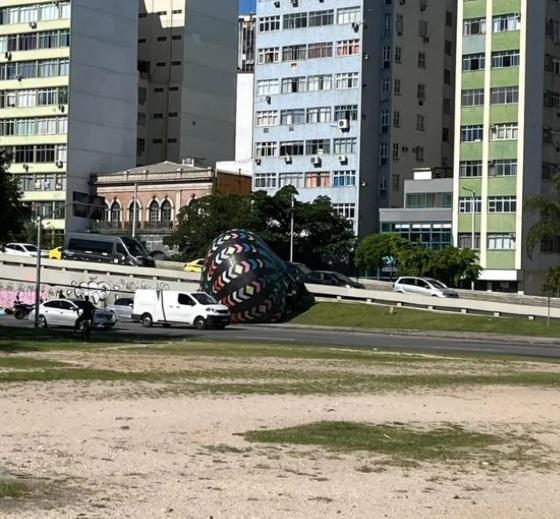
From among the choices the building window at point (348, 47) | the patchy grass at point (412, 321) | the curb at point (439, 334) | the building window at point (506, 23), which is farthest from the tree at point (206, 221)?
the curb at point (439, 334)

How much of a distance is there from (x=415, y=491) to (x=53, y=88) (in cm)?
10886

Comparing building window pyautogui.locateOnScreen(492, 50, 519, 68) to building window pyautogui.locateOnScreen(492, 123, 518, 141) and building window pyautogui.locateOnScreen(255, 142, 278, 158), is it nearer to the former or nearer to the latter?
building window pyautogui.locateOnScreen(492, 123, 518, 141)

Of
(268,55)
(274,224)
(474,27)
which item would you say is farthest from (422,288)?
(268,55)

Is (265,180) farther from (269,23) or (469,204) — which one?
(469,204)

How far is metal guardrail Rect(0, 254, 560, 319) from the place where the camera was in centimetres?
6469

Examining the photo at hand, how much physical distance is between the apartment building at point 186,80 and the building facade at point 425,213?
34.7 metres

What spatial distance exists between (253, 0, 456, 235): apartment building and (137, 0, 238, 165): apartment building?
739 inches

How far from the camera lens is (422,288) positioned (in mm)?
72750

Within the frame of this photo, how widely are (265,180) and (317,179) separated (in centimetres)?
600

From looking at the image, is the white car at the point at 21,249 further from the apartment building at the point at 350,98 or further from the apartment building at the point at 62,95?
the apartment building at the point at 350,98

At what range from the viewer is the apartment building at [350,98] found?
4080 inches

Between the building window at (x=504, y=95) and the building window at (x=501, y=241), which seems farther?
the building window at (x=504, y=95)

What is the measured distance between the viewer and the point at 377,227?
342ft

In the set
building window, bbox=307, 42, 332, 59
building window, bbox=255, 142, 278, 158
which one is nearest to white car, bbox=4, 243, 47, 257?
building window, bbox=255, 142, 278, 158
